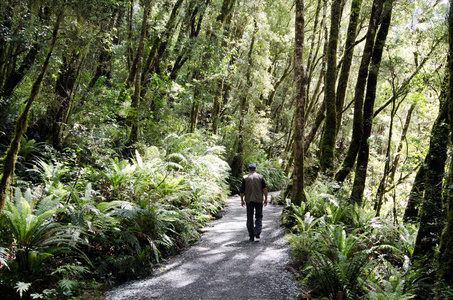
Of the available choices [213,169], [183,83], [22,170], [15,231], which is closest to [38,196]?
[15,231]

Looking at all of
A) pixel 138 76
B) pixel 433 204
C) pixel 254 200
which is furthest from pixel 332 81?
pixel 138 76

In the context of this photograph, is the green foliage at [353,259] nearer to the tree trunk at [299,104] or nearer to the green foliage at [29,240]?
the tree trunk at [299,104]

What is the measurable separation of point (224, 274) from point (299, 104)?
5.66m

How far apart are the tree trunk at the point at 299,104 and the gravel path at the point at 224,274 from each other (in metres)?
1.90

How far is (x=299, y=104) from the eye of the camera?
29.9 feet

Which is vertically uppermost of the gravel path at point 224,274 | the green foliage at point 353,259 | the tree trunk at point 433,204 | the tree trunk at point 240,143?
the tree trunk at point 240,143

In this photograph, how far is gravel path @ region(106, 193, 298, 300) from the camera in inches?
191

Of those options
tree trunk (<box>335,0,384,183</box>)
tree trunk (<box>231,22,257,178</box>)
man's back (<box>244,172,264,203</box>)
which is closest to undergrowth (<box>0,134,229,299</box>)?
man's back (<box>244,172,264,203</box>)

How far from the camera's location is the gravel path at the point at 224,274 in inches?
191

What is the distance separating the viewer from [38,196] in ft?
19.3

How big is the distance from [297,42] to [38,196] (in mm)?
7890

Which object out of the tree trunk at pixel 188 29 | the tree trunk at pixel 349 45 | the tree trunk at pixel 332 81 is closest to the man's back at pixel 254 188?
the tree trunk at pixel 332 81

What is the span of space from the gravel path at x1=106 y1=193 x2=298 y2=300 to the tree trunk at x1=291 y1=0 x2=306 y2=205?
6.22 ft

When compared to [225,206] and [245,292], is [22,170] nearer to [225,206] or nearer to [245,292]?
[245,292]
